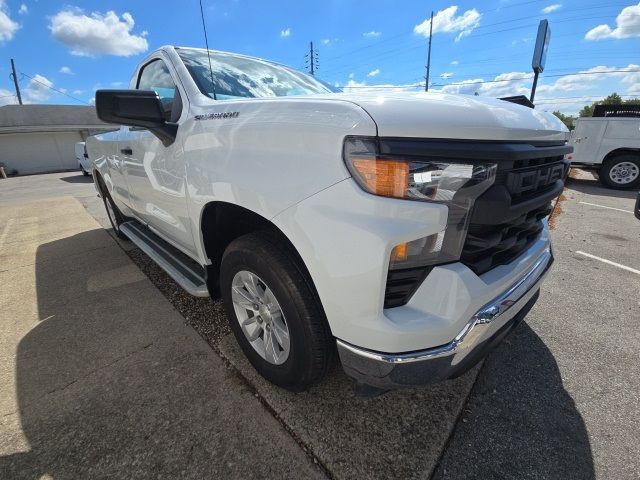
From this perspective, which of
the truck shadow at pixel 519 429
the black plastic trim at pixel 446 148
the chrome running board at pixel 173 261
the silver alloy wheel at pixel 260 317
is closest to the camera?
the black plastic trim at pixel 446 148

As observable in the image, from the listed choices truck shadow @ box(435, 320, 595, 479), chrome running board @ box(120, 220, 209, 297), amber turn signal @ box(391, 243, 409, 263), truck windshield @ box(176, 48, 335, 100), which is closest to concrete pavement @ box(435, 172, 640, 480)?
truck shadow @ box(435, 320, 595, 479)

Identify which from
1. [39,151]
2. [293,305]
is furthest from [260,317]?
[39,151]

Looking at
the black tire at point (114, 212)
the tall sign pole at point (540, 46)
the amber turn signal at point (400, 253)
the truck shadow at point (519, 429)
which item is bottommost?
the truck shadow at point (519, 429)

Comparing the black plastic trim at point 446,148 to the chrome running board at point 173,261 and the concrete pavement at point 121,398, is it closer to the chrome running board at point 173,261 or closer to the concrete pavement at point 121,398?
the concrete pavement at point 121,398

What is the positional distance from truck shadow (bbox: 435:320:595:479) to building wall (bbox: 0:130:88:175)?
3462 cm

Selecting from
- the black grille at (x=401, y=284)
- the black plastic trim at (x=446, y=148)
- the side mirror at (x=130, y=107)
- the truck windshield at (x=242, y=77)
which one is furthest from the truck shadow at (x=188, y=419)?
Answer: the truck windshield at (x=242, y=77)

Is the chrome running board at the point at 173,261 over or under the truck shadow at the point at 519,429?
over

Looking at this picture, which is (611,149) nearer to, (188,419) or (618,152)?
(618,152)

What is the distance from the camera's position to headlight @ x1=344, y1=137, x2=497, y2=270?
1180mm

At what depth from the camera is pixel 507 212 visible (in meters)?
1.26

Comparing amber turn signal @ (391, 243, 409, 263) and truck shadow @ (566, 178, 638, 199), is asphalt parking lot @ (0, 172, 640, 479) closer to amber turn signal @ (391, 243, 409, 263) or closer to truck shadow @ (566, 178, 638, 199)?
amber turn signal @ (391, 243, 409, 263)

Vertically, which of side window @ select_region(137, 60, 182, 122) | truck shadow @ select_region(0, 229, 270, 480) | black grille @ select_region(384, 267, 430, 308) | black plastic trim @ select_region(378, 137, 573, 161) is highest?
side window @ select_region(137, 60, 182, 122)

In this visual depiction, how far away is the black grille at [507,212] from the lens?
123cm

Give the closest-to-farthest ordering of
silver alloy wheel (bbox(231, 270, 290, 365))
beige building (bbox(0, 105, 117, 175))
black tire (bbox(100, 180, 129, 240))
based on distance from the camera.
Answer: silver alloy wheel (bbox(231, 270, 290, 365)) < black tire (bbox(100, 180, 129, 240)) < beige building (bbox(0, 105, 117, 175))
